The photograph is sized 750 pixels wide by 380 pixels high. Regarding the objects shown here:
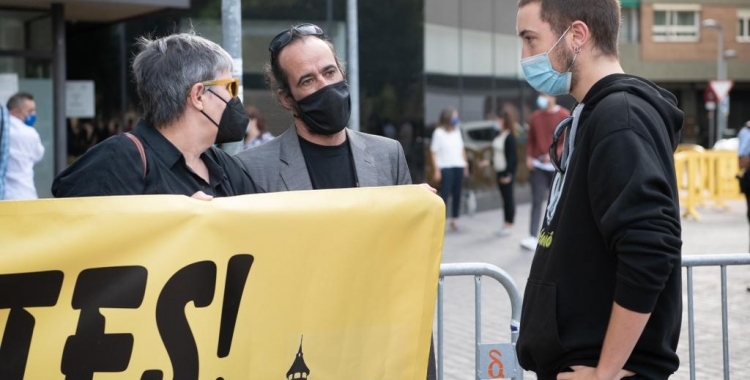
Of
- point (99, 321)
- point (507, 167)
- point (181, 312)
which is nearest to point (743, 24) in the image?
point (507, 167)

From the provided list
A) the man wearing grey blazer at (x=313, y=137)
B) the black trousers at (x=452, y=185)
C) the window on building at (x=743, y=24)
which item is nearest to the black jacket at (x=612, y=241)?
the man wearing grey blazer at (x=313, y=137)

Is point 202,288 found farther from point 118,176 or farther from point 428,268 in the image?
point 428,268

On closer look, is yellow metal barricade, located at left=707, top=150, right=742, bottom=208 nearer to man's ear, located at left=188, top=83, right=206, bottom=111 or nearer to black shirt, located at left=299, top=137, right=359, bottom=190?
black shirt, located at left=299, top=137, right=359, bottom=190

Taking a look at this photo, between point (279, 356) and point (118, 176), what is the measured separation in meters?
0.72

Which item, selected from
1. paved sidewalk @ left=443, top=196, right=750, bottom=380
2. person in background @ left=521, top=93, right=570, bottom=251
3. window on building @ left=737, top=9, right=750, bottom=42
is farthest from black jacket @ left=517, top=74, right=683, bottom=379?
window on building @ left=737, top=9, right=750, bottom=42

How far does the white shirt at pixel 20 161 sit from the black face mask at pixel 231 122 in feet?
22.2

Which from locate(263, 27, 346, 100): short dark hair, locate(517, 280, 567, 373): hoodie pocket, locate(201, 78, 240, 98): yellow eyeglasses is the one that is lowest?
locate(517, 280, 567, 373): hoodie pocket

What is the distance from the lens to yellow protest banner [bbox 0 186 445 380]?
2885 millimetres

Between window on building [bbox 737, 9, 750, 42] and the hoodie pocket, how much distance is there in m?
59.5

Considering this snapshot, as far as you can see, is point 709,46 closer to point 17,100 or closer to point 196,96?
point 17,100

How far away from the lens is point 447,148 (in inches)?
634

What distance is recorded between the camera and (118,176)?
3105mm

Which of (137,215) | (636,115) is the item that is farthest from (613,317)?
(137,215)

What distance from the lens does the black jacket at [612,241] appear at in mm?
2572
